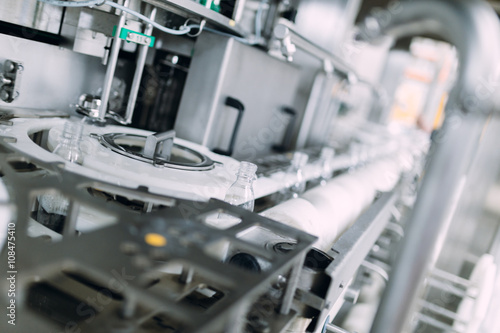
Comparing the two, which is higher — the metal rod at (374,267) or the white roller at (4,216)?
the white roller at (4,216)

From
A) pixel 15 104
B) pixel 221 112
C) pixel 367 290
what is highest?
pixel 221 112

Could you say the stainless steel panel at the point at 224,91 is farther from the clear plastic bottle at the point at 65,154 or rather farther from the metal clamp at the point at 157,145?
the clear plastic bottle at the point at 65,154

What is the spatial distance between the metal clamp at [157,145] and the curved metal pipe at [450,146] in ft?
4.94

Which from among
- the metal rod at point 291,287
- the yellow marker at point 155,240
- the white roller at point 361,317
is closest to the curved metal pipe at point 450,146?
the white roller at point 361,317

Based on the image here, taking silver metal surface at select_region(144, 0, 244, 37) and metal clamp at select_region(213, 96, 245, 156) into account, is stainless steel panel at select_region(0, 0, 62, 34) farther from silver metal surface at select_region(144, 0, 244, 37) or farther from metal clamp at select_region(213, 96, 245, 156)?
metal clamp at select_region(213, 96, 245, 156)

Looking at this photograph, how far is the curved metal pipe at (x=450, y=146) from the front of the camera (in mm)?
1983

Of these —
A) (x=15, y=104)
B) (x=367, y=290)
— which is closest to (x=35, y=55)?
(x=15, y=104)

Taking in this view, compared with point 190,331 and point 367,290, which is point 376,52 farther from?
point 190,331

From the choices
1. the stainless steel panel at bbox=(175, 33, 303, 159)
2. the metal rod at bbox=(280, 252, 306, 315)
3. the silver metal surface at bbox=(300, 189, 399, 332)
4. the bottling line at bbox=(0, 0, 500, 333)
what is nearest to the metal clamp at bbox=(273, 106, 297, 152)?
the bottling line at bbox=(0, 0, 500, 333)

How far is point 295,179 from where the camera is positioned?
1572 millimetres

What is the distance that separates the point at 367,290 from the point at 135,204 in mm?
2610

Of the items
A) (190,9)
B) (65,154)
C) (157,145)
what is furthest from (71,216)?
(190,9)

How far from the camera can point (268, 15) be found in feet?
6.37

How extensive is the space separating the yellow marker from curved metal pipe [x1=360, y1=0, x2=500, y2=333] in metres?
1.85
